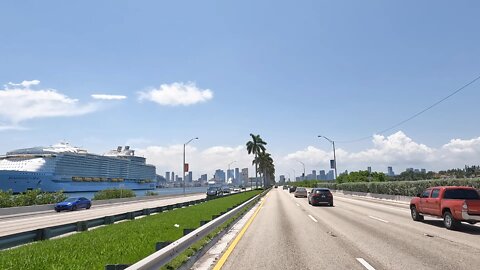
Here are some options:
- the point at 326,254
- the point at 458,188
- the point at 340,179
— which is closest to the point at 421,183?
the point at 458,188

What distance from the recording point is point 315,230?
580 inches

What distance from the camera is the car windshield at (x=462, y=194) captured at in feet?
49.2

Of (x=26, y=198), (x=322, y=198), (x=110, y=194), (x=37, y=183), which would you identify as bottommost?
(x=322, y=198)

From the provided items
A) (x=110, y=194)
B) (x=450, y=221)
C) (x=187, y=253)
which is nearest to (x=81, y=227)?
(x=187, y=253)

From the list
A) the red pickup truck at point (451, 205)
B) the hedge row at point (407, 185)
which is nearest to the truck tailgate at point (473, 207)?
the red pickup truck at point (451, 205)

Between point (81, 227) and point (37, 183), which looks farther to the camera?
point (37, 183)

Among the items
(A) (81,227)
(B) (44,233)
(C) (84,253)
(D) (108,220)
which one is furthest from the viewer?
(D) (108,220)

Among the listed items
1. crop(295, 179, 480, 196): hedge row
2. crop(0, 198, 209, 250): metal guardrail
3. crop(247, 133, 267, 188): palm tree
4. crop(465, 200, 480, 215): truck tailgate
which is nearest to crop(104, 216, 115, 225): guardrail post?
crop(0, 198, 209, 250): metal guardrail

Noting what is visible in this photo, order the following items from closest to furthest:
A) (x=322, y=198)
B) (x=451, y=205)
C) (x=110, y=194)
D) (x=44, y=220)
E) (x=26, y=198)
A: (x=451, y=205), (x=44, y=220), (x=322, y=198), (x=26, y=198), (x=110, y=194)

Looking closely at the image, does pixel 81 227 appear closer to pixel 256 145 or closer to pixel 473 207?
pixel 473 207

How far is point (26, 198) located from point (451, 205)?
128ft

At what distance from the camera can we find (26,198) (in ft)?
127

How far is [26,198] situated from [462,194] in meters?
39.2

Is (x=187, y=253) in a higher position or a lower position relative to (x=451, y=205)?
lower
